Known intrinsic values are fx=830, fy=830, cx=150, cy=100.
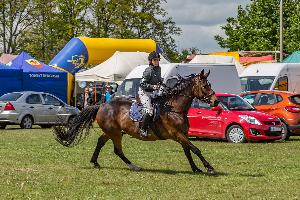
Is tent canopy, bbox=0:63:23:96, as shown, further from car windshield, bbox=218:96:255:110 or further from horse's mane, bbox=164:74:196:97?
horse's mane, bbox=164:74:196:97

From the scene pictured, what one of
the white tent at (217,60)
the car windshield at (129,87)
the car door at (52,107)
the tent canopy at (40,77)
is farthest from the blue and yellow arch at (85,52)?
the car windshield at (129,87)

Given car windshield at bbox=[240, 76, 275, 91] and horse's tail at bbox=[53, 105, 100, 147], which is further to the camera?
car windshield at bbox=[240, 76, 275, 91]

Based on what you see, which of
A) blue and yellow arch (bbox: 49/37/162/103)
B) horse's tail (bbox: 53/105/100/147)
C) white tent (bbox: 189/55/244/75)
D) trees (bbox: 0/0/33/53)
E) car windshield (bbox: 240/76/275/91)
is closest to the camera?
horse's tail (bbox: 53/105/100/147)

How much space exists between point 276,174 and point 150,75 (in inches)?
119

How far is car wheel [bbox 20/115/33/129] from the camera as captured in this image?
3534cm

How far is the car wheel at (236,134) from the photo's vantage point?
84.1 ft

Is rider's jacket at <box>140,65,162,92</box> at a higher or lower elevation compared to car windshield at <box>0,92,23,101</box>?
higher

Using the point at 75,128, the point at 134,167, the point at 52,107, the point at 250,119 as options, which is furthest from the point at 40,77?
the point at 134,167

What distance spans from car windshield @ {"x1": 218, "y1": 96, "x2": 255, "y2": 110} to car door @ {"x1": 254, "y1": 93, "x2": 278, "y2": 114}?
1.52 m

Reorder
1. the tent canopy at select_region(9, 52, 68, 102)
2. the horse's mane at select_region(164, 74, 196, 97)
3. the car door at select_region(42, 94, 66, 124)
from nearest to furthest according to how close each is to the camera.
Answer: the horse's mane at select_region(164, 74, 196, 97) < the car door at select_region(42, 94, 66, 124) < the tent canopy at select_region(9, 52, 68, 102)

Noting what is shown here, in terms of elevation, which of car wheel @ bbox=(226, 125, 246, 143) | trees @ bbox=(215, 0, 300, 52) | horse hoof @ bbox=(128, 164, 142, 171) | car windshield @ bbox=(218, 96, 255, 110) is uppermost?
trees @ bbox=(215, 0, 300, 52)

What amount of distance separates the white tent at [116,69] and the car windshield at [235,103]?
17366 millimetres

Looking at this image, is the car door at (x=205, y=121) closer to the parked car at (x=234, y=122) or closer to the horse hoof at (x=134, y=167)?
the parked car at (x=234, y=122)

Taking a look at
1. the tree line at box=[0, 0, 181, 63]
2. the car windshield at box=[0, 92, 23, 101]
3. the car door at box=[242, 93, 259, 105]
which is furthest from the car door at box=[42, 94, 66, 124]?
the tree line at box=[0, 0, 181, 63]
